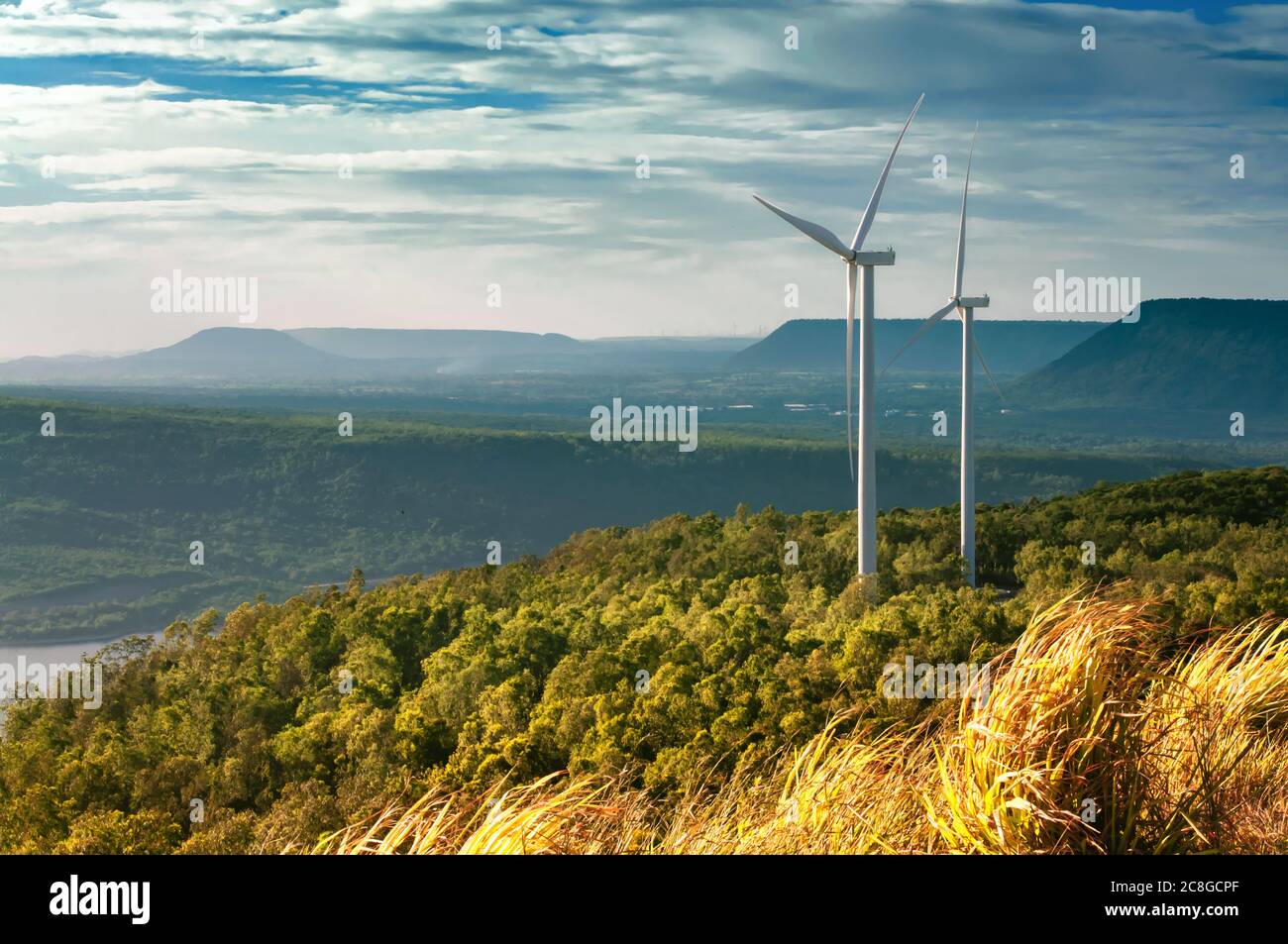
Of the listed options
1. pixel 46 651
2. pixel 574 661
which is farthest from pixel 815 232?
pixel 46 651

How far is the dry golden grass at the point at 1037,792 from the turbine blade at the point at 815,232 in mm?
25882

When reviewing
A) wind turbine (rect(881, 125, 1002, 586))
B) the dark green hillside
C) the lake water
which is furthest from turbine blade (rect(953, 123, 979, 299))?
the lake water

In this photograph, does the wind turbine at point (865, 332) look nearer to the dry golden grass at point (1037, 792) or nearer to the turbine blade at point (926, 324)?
the turbine blade at point (926, 324)

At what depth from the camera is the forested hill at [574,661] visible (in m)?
26.8

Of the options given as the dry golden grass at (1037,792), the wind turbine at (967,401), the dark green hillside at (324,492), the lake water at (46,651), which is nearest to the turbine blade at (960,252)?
the wind turbine at (967,401)

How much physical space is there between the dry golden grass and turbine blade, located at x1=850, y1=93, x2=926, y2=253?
92.9 ft

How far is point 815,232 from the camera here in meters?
35.6

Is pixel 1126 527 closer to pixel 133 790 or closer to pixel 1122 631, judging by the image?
pixel 133 790

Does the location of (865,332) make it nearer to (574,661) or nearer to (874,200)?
(874,200)

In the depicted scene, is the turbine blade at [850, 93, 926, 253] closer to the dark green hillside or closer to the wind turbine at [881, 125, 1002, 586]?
the wind turbine at [881, 125, 1002, 586]

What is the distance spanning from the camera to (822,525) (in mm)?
60094
